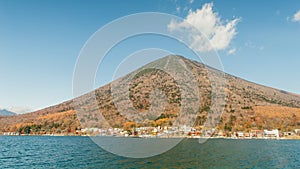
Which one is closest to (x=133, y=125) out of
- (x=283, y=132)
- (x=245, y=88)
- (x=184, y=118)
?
(x=184, y=118)

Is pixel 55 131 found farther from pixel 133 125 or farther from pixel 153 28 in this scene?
pixel 153 28

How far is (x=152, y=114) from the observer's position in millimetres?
101438

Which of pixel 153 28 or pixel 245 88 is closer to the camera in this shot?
pixel 153 28

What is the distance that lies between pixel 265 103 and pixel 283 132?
1747 inches

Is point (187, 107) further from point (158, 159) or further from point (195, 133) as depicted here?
point (158, 159)

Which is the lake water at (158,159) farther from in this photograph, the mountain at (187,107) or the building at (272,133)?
the building at (272,133)

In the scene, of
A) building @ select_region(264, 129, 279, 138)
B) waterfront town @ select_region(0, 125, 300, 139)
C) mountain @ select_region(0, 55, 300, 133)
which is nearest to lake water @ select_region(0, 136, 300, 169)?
mountain @ select_region(0, 55, 300, 133)

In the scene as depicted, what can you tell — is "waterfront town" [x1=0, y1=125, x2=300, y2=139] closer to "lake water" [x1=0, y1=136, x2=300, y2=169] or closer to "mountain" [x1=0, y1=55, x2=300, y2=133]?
"mountain" [x1=0, y1=55, x2=300, y2=133]

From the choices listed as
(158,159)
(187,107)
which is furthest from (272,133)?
(158,159)

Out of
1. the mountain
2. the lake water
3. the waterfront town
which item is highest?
the mountain

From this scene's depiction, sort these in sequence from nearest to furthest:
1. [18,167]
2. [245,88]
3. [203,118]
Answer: [18,167]
[203,118]
[245,88]

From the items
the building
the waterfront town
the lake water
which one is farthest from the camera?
the building

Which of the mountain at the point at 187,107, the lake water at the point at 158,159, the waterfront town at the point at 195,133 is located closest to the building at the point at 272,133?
the waterfront town at the point at 195,133

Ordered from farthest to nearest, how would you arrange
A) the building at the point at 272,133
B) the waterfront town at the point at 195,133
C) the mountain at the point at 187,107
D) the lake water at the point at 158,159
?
1. the building at the point at 272,133
2. the waterfront town at the point at 195,133
3. the mountain at the point at 187,107
4. the lake water at the point at 158,159
